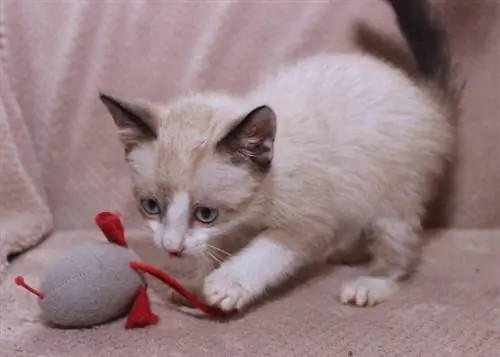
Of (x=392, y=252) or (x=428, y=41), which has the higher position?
(x=428, y=41)

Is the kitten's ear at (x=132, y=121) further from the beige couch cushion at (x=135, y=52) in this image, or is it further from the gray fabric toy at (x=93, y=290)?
the beige couch cushion at (x=135, y=52)

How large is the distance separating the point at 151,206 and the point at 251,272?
0.21 metres

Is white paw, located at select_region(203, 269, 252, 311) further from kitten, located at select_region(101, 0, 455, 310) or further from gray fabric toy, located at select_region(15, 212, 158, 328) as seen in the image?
gray fabric toy, located at select_region(15, 212, 158, 328)

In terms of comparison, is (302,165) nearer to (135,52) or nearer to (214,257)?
(214,257)

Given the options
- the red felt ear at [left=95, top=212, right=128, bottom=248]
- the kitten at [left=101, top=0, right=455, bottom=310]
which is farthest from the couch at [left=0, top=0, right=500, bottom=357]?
the red felt ear at [left=95, top=212, right=128, bottom=248]

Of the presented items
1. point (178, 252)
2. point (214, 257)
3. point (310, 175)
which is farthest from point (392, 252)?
point (178, 252)

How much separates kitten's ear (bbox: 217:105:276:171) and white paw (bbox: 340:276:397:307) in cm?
31

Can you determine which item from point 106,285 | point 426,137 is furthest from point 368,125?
point 106,285

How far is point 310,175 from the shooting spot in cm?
143

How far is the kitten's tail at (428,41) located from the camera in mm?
1724

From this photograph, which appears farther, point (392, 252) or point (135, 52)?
point (135, 52)

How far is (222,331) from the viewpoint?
1.32 meters

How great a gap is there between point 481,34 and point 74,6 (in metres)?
0.96

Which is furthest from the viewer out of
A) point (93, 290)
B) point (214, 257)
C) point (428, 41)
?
point (428, 41)
